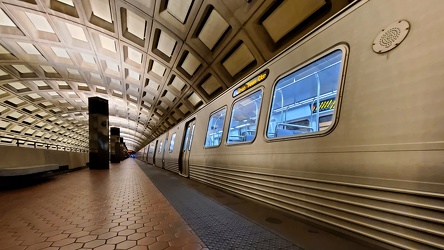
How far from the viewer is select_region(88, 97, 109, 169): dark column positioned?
12.2 meters

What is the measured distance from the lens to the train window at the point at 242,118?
16.0 ft

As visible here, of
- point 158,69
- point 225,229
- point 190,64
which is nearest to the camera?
point 225,229

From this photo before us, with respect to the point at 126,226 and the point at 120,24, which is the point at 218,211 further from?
the point at 120,24

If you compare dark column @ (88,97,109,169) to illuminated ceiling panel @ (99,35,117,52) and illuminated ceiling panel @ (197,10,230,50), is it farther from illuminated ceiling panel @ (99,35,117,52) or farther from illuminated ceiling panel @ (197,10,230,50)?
illuminated ceiling panel @ (197,10,230,50)

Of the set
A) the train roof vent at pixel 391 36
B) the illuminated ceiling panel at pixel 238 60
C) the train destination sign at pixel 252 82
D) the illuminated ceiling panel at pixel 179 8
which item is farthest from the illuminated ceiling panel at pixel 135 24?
the train roof vent at pixel 391 36

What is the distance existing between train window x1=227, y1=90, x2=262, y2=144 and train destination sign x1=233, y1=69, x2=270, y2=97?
0.22 meters

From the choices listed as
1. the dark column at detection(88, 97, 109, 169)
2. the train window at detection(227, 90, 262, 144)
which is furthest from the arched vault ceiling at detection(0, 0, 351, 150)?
the dark column at detection(88, 97, 109, 169)

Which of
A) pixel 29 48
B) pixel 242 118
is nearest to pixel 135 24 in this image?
pixel 242 118

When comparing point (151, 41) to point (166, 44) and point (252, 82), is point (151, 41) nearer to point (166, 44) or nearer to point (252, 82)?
point (166, 44)

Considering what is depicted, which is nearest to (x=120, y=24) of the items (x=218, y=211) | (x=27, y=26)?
(x=27, y=26)

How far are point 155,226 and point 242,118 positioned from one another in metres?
Result: 3.50

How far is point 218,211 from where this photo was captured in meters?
3.23

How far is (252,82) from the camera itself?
14.9 feet

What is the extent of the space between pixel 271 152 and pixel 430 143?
2093mm
